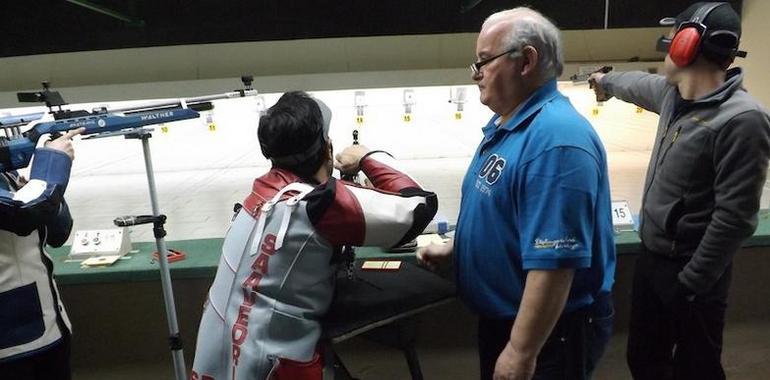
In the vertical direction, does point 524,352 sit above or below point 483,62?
below

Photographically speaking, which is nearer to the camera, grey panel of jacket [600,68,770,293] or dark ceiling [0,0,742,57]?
grey panel of jacket [600,68,770,293]

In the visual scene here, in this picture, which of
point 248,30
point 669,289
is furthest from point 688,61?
point 248,30

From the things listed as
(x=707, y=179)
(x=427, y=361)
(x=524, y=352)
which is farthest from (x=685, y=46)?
(x=427, y=361)

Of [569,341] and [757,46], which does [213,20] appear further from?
[757,46]

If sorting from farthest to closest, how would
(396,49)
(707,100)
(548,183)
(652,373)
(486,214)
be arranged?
A: (396,49), (652,373), (707,100), (486,214), (548,183)

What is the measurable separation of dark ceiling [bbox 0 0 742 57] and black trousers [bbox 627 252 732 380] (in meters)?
1.99

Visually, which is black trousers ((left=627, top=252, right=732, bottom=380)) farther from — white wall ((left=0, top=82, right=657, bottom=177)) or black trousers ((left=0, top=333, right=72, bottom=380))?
white wall ((left=0, top=82, right=657, bottom=177))

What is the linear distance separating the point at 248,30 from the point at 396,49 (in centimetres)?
94

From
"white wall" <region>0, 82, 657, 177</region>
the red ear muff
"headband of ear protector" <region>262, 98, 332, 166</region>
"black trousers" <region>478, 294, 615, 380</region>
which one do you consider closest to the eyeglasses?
"headband of ear protector" <region>262, 98, 332, 166</region>

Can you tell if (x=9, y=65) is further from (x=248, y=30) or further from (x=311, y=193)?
(x=311, y=193)

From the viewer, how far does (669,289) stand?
4.24 feet

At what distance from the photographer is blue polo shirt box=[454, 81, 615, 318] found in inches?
31.6

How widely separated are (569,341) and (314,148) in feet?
2.14

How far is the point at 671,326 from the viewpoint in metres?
1.35
